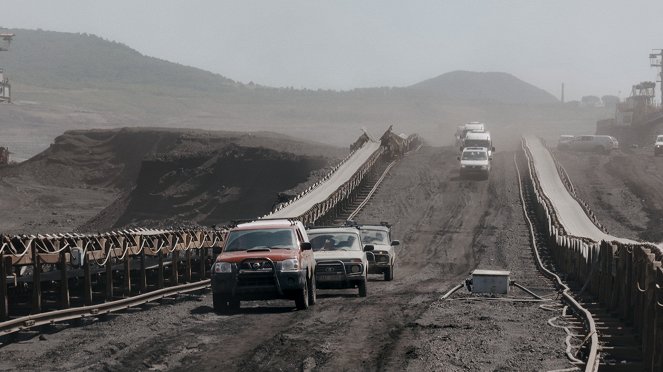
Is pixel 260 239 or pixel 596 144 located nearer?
pixel 260 239

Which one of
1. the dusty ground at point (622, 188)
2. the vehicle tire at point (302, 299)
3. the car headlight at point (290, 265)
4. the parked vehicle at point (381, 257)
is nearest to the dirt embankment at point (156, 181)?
the dusty ground at point (622, 188)

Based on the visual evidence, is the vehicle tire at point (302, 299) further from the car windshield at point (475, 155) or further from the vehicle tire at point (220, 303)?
the car windshield at point (475, 155)

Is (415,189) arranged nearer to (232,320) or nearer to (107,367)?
(232,320)

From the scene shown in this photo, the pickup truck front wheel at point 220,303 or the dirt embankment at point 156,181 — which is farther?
the dirt embankment at point 156,181

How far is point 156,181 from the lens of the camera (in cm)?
9381

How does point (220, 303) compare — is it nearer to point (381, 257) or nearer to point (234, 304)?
point (234, 304)

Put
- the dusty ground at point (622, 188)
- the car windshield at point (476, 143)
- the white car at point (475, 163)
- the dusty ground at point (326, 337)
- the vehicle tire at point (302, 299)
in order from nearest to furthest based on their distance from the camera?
the dusty ground at point (326, 337) < the vehicle tire at point (302, 299) < the dusty ground at point (622, 188) < the white car at point (475, 163) < the car windshield at point (476, 143)

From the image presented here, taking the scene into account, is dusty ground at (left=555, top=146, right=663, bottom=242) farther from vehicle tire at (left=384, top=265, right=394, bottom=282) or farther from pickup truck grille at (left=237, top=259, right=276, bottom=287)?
pickup truck grille at (left=237, top=259, right=276, bottom=287)

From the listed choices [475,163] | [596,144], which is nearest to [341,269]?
[475,163]

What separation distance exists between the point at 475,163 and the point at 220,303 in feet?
169

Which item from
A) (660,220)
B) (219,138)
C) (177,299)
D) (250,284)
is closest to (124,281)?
(177,299)

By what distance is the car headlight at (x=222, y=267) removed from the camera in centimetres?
2452

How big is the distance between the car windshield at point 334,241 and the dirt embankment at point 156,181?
43358 mm

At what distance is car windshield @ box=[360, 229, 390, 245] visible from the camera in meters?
38.2
